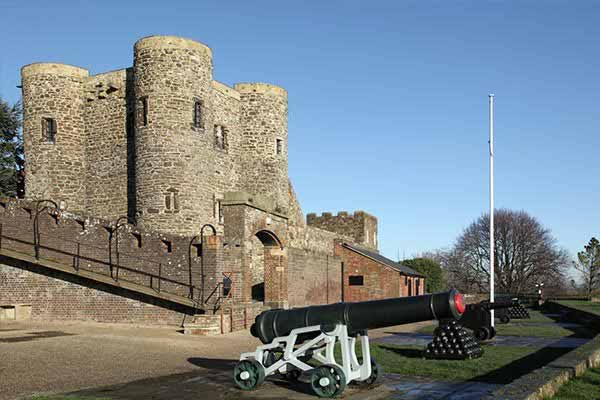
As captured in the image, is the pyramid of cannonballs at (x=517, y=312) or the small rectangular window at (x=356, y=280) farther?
the small rectangular window at (x=356, y=280)

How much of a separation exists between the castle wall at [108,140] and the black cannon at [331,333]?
20.3m

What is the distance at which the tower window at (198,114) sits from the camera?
90.9 feet

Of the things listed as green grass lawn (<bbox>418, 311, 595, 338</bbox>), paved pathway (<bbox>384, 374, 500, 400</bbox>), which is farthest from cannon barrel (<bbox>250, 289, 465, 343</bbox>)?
green grass lawn (<bbox>418, 311, 595, 338</bbox>)

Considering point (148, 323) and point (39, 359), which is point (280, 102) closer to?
point (148, 323)

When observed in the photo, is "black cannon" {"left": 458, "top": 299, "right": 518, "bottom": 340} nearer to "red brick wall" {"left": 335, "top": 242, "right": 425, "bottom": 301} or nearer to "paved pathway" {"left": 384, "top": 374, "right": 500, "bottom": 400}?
"paved pathway" {"left": 384, "top": 374, "right": 500, "bottom": 400}

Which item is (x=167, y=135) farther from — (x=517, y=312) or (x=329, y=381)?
(x=329, y=381)

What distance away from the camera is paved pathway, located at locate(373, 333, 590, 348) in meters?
16.5

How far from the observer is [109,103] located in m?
29.6

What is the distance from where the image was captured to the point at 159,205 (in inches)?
1047

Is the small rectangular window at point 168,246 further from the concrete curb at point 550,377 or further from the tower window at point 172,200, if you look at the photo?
the concrete curb at point 550,377

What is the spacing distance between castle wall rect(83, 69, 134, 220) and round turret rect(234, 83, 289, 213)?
6.18 m

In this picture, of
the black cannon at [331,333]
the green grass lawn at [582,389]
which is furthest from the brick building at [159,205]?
the green grass lawn at [582,389]

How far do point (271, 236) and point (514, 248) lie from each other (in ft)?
135

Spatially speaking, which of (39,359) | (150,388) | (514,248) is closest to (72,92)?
(39,359)
